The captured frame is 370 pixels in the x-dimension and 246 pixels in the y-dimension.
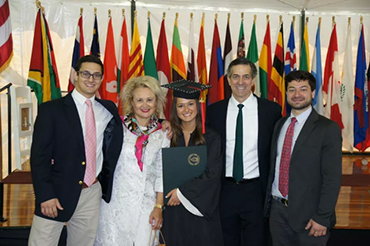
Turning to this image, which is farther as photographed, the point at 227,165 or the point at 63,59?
the point at 63,59

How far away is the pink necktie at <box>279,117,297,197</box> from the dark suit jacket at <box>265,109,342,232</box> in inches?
2.3

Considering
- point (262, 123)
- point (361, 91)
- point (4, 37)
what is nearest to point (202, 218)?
point (262, 123)

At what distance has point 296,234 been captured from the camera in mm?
2332

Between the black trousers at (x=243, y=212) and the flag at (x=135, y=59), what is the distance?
10.1 ft

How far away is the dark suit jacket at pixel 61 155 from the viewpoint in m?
2.10

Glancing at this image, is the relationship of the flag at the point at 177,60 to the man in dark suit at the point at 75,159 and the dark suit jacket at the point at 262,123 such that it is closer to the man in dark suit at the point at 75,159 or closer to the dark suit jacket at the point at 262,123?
the dark suit jacket at the point at 262,123

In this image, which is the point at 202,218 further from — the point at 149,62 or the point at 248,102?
the point at 149,62

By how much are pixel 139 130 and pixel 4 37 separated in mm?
3454

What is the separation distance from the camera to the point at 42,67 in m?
5.14

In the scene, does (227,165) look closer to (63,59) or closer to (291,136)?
(291,136)

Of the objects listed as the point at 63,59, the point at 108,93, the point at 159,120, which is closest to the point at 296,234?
the point at 159,120

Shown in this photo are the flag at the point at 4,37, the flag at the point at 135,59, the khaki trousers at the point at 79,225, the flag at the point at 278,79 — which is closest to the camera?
the khaki trousers at the point at 79,225

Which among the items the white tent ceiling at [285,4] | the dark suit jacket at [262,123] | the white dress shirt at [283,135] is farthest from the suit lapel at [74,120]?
the white tent ceiling at [285,4]

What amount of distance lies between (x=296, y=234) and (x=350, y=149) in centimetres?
434
